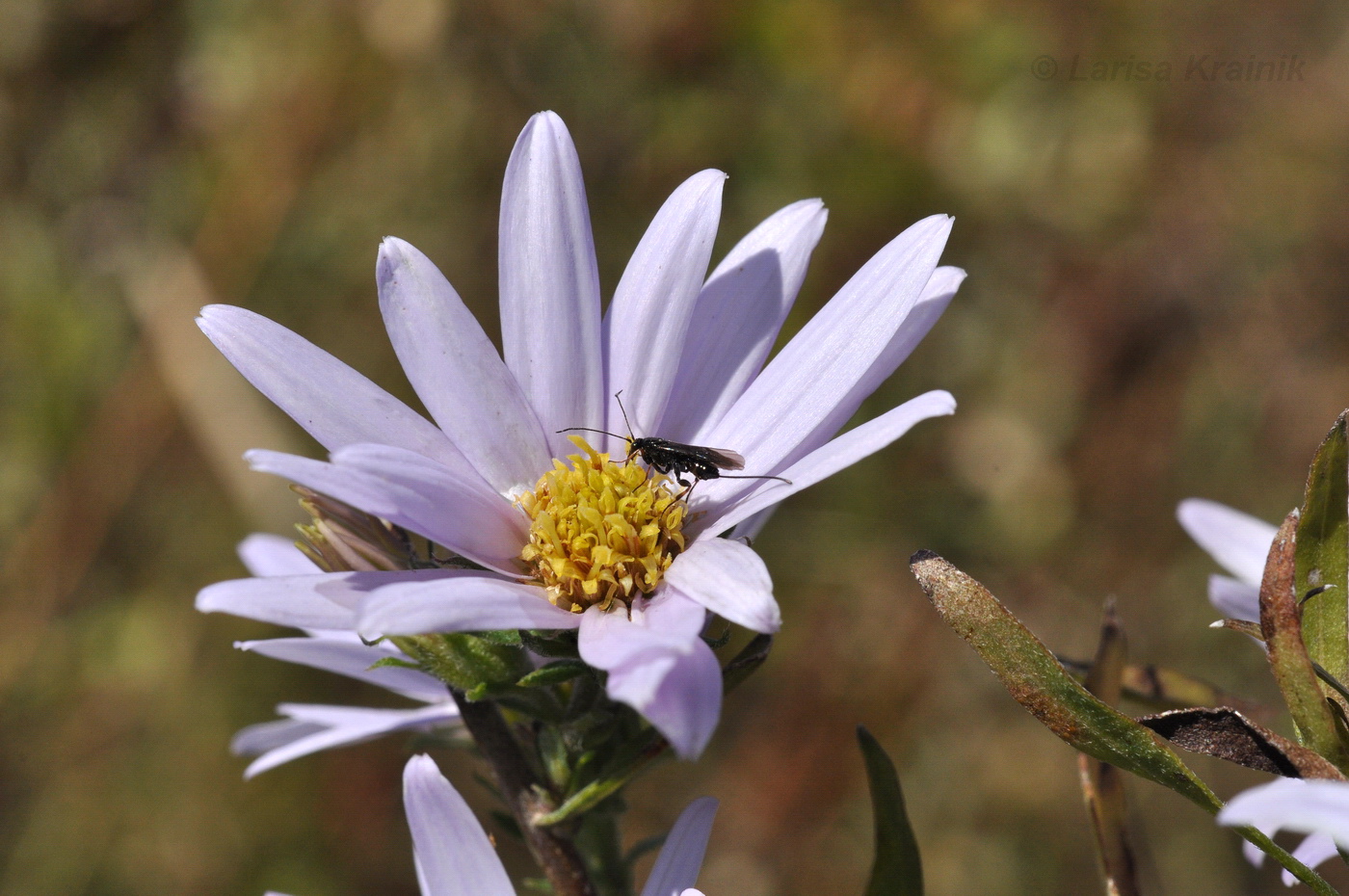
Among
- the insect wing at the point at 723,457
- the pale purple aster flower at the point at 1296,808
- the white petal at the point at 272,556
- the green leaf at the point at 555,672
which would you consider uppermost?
the insect wing at the point at 723,457

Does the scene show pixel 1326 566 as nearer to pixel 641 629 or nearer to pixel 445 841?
pixel 641 629

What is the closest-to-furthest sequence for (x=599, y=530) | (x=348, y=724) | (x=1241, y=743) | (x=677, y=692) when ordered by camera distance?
(x=677, y=692) < (x=1241, y=743) < (x=599, y=530) < (x=348, y=724)

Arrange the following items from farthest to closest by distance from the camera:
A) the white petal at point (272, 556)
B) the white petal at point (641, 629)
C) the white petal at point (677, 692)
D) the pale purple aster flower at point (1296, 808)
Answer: the white petal at point (272, 556)
the white petal at point (641, 629)
the white petal at point (677, 692)
the pale purple aster flower at point (1296, 808)

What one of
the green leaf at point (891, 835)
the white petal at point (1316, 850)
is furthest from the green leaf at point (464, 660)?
the white petal at point (1316, 850)

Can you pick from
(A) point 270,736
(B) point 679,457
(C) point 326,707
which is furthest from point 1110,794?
(A) point 270,736

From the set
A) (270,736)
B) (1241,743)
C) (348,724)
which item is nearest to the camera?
(1241,743)

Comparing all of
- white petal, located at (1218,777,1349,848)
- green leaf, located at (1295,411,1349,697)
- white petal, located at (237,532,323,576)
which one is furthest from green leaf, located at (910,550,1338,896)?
white petal, located at (237,532,323,576)

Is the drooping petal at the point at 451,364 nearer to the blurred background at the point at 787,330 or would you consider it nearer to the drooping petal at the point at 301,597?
the drooping petal at the point at 301,597
